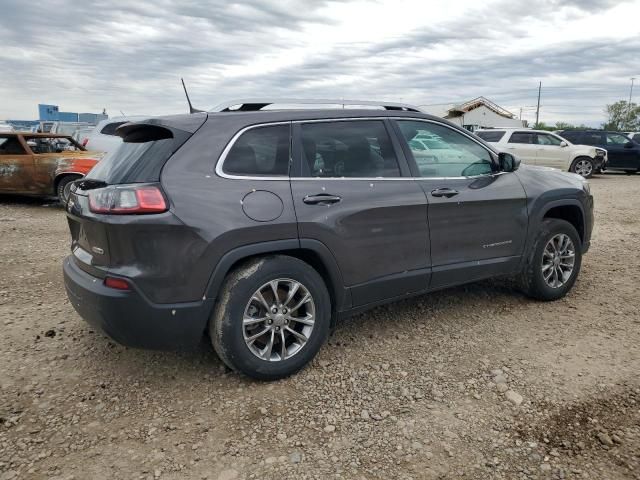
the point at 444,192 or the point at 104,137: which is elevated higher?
the point at 104,137

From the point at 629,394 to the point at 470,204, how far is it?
1642 mm

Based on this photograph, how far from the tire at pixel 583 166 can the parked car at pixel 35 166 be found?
14.3 metres

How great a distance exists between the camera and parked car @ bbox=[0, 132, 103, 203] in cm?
1010

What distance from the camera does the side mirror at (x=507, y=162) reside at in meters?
4.34

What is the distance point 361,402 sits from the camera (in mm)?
3082

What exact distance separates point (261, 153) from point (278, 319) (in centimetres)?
102

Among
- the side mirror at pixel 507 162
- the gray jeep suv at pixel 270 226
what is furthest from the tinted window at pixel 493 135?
the gray jeep suv at pixel 270 226

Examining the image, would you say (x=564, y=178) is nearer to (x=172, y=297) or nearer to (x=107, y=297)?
(x=172, y=297)

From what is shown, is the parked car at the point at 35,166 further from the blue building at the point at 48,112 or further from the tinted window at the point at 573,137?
the blue building at the point at 48,112

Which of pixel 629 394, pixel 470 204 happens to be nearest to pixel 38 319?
pixel 470 204

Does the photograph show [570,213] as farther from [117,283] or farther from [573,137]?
[573,137]

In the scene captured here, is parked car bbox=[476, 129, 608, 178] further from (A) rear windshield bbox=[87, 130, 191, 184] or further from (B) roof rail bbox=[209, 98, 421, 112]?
(A) rear windshield bbox=[87, 130, 191, 184]

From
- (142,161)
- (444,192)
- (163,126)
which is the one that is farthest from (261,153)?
(444,192)

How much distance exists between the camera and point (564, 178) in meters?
4.81
